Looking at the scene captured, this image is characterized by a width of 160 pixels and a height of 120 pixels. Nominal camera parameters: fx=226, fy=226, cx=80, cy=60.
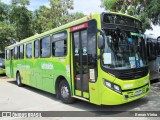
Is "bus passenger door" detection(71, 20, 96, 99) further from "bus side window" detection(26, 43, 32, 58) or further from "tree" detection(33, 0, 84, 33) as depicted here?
"tree" detection(33, 0, 84, 33)

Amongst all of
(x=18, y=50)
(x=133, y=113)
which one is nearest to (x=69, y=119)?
(x=133, y=113)

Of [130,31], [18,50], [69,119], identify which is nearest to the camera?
[69,119]

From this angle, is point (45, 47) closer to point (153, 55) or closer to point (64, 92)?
point (64, 92)

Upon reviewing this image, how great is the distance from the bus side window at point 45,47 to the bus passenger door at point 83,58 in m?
2.02

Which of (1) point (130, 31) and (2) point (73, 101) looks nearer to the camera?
(1) point (130, 31)

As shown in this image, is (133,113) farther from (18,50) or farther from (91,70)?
(18,50)

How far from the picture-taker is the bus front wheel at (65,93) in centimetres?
804

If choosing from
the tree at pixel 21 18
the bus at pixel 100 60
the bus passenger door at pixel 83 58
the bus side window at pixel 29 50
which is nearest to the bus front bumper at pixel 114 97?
the bus at pixel 100 60

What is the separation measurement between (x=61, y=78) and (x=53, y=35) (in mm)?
1792

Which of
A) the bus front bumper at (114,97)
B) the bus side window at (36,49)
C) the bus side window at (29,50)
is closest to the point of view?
the bus front bumper at (114,97)

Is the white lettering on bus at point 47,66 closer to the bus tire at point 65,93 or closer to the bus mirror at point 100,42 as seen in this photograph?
the bus tire at point 65,93

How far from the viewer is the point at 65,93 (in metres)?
8.23

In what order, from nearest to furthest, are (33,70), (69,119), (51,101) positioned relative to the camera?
(69,119) → (51,101) → (33,70)

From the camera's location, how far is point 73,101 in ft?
26.7
